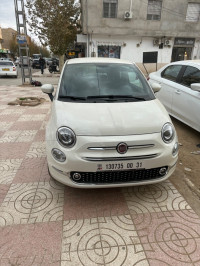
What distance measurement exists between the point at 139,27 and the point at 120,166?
19.2 m

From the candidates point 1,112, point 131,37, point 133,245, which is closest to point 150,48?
point 131,37

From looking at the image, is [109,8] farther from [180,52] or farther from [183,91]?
[183,91]

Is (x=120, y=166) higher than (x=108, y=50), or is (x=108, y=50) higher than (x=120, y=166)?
(x=108, y=50)

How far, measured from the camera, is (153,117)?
8.14 ft

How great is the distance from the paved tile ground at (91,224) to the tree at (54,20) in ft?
61.2

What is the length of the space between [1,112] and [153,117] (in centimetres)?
553

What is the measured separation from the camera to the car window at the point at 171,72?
5.03 metres

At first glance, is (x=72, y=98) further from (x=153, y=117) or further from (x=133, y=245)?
(x=133, y=245)

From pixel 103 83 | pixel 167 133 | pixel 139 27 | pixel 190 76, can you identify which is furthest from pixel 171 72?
pixel 139 27

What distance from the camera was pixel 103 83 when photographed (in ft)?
10.3

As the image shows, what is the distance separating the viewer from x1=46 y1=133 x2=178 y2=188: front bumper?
217cm

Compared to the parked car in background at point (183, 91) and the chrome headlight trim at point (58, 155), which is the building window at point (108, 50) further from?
the chrome headlight trim at point (58, 155)

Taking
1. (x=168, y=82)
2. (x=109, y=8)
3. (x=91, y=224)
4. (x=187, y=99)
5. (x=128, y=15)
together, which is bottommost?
(x=91, y=224)

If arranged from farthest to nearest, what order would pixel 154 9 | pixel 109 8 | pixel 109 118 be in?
pixel 154 9
pixel 109 8
pixel 109 118
